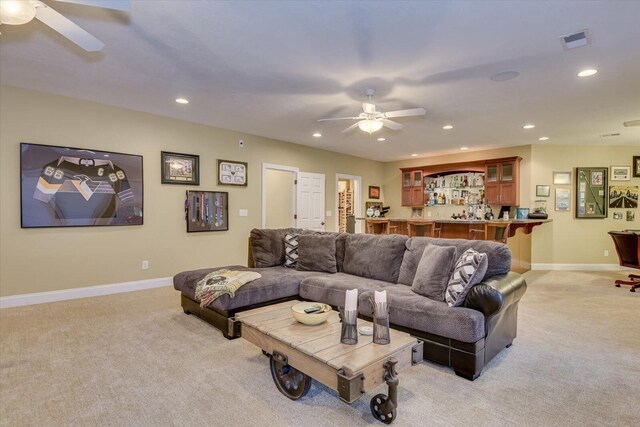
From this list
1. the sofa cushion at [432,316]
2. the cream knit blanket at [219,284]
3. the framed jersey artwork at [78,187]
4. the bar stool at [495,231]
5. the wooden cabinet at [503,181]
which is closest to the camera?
the sofa cushion at [432,316]

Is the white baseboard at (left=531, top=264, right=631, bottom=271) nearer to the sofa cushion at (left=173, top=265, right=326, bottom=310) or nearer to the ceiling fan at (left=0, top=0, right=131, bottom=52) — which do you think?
the sofa cushion at (left=173, top=265, right=326, bottom=310)

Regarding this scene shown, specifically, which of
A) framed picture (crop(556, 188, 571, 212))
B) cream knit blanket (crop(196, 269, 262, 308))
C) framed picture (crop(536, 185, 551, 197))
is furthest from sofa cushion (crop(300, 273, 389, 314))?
framed picture (crop(556, 188, 571, 212))

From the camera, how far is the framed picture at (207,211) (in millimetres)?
5355

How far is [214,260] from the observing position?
5.68 meters

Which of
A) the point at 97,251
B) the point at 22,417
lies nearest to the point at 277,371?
the point at 22,417

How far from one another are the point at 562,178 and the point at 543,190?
45 cm

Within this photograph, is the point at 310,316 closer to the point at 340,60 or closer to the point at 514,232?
the point at 340,60

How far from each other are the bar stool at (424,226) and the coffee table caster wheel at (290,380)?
4.95 metres

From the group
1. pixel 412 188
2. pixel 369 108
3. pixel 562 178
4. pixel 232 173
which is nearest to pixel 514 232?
pixel 562 178

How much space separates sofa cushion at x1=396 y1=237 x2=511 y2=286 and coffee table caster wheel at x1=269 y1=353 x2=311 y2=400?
60.6 inches

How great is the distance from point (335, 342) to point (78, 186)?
13.7 ft

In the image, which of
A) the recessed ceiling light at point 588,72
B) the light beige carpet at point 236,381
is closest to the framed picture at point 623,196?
the light beige carpet at point 236,381

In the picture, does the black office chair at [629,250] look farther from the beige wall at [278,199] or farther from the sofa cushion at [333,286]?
the beige wall at [278,199]

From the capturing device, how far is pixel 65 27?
6.84 feet
